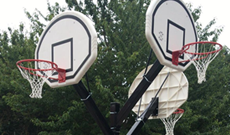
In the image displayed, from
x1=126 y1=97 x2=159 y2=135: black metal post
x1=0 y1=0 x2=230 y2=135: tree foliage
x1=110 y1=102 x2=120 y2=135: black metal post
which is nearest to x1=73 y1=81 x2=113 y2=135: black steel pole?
x1=110 y1=102 x2=120 y2=135: black metal post

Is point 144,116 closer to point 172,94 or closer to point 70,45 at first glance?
point 172,94

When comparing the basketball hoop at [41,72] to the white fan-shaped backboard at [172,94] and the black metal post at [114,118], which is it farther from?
the white fan-shaped backboard at [172,94]

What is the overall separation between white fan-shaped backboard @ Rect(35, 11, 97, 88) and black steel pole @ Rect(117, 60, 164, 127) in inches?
43.1

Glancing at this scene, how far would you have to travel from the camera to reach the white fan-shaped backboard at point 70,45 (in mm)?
5031

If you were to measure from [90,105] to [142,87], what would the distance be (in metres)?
0.99

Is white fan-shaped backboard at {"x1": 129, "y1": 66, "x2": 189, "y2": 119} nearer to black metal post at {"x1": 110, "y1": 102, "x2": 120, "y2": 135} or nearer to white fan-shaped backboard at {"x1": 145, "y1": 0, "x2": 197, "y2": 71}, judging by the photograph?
black metal post at {"x1": 110, "y1": 102, "x2": 120, "y2": 135}

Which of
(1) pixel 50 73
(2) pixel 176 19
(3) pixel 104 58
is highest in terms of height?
(2) pixel 176 19

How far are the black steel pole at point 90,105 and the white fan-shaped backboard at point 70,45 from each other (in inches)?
12.0

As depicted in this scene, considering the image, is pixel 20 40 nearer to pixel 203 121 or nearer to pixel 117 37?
pixel 117 37

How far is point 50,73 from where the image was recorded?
5.59 m

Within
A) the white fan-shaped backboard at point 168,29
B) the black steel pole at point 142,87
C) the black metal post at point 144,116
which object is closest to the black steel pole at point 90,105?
the black steel pole at point 142,87

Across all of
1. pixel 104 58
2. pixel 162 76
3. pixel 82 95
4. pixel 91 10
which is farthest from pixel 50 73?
pixel 91 10

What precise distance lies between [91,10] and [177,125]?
20.2ft

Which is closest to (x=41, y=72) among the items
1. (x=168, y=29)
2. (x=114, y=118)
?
(x=114, y=118)
